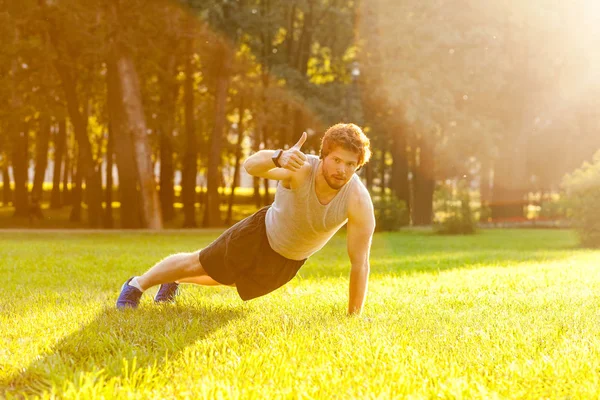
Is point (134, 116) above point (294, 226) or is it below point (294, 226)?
above

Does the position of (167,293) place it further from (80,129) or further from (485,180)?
(485,180)

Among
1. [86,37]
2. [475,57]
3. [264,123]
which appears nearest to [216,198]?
[264,123]

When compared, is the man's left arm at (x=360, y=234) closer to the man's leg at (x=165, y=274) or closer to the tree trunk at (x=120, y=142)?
the man's leg at (x=165, y=274)

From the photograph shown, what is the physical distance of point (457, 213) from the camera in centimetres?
2972

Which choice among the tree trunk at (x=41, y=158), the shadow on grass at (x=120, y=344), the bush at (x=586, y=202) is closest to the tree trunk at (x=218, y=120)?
the tree trunk at (x=41, y=158)

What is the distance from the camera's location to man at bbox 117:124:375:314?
5598mm

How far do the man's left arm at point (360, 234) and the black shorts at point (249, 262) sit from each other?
0.57 metres

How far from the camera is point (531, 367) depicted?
4.43 meters

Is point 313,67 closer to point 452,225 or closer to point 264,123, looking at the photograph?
point 264,123

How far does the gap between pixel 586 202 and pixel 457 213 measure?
9790 mm

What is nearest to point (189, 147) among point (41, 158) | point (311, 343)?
point (41, 158)

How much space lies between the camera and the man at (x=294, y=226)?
560 centimetres

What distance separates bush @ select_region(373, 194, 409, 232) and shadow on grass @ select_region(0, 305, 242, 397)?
76.4 ft

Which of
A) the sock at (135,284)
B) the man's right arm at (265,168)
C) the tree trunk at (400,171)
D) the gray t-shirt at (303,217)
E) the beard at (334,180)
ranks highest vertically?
the tree trunk at (400,171)
